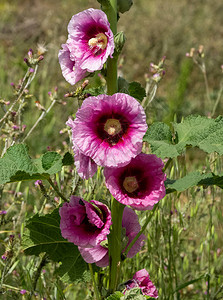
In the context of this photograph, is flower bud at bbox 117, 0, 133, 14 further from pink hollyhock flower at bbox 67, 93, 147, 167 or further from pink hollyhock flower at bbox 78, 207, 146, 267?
pink hollyhock flower at bbox 78, 207, 146, 267

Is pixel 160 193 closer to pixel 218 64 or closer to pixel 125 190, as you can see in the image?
pixel 125 190

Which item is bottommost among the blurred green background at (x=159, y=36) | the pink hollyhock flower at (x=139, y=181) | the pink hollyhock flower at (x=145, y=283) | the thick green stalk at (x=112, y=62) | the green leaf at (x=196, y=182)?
the blurred green background at (x=159, y=36)

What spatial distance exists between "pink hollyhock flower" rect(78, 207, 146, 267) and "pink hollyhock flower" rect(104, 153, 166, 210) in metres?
0.14

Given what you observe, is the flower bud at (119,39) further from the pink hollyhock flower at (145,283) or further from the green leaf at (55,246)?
the pink hollyhock flower at (145,283)

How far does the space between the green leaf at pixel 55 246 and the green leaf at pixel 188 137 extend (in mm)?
354

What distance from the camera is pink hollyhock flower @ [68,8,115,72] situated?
108cm

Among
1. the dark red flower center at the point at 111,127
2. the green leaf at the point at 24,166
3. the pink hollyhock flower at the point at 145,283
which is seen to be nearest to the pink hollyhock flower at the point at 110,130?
the dark red flower center at the point at 111,127

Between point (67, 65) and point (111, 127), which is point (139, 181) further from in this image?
point (67, 65)

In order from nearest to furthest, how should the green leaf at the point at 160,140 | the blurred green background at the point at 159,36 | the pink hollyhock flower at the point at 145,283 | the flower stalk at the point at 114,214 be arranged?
the green leaf at the point at 160,140 < the flower stalk at the point at 114,214 < the pink hollyhock flower at the point at 145,283 < the blurred green background at the point at 159,36

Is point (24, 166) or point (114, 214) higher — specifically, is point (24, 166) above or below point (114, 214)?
above

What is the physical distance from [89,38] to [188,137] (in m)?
0.34

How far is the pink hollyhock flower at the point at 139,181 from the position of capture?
1.09m

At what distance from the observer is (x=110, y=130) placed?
3.53 feet

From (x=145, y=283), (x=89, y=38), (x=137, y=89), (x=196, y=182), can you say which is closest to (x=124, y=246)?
(x=145, y=283)
